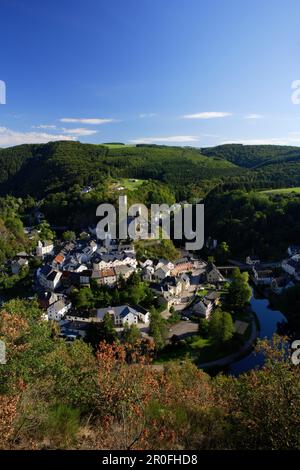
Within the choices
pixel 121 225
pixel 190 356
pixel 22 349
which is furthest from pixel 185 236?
pixel 22 349

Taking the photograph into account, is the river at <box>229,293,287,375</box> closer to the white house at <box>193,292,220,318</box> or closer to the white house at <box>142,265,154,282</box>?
the white house at <box>193,292,220,318</box>

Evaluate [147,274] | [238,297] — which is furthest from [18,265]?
[238,297]

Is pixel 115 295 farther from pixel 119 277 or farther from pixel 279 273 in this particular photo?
pixel 279 273

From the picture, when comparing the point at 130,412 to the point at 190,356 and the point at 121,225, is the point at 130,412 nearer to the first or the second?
the point at 190,356

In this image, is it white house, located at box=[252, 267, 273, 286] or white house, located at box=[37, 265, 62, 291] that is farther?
white house, located at box=[252, 267, 273, 286]

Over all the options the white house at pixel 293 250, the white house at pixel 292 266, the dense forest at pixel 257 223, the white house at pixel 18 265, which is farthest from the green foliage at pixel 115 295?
the dense forest at pixel 257 223

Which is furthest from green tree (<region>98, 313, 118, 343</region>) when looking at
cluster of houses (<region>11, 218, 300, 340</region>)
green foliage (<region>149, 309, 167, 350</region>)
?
green foliage (<region>149, 309, 167, 350</region>)

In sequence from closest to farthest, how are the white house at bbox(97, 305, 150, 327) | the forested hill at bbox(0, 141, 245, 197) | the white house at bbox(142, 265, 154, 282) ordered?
the white house at bbox(97, 305, 150, 327) → the white house at bbox(142, 265, 154, 282) → the forested hill at bbox(0, 141, 245, 197)
